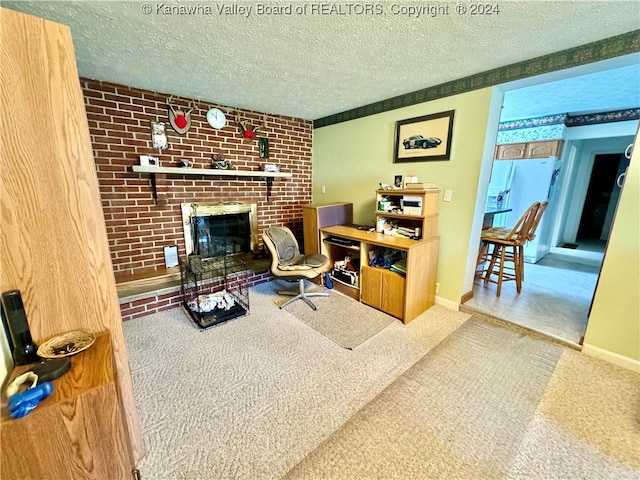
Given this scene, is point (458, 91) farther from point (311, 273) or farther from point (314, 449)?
point (314, 449)

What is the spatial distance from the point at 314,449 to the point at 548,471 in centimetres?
109

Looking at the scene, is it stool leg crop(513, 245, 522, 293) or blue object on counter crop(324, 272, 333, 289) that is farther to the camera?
blue object on counter crop(324, 272, 333, 289)

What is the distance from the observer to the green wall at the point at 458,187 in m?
1.79

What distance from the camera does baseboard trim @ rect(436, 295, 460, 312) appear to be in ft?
8.66

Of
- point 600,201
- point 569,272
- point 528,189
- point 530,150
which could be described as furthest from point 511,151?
point 600,201

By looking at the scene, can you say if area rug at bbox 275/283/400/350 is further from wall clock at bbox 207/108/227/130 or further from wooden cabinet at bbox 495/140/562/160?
wooden cabinet at bbox 495/140/562/160

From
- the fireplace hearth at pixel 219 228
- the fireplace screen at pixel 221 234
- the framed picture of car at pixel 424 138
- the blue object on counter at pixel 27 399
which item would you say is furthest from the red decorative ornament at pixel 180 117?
the blue object on counter at pixel 27 399

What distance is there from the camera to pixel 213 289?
9.74 ft

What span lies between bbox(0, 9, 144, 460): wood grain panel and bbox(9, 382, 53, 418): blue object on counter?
1.06ft

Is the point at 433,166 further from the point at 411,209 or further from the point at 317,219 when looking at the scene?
the point at 317,219

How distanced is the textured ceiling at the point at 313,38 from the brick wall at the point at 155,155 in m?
0.26

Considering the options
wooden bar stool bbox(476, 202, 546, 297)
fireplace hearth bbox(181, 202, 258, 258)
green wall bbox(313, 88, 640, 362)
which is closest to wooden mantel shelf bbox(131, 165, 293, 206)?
fireplace hearth bbox(181, 202, 258, 258)

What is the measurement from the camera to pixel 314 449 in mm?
1293

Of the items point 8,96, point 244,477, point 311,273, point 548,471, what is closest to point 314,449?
point 244,477
